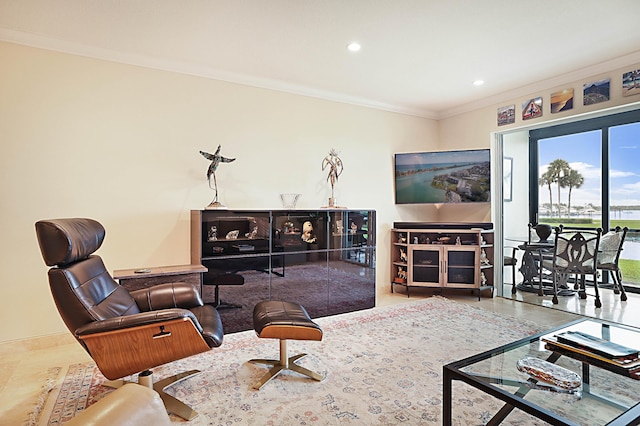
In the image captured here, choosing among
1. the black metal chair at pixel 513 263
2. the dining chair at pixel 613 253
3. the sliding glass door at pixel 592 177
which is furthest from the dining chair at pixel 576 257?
the sliding glass door at pixel 592 177

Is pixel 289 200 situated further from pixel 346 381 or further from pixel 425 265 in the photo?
pixel 346 381

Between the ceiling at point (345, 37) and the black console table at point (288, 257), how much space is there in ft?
A: 5.05

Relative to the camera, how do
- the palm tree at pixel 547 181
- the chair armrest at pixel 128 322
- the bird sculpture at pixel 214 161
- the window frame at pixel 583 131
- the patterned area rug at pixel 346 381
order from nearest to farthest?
the chair armrest at pixel 128 322
the patterned area rug at pixel 346 381
the bird sculpture at pixel 214 161
the window frame at pixel 583 131
the palm tree at pixel 547 181

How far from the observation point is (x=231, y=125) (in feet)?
13.0

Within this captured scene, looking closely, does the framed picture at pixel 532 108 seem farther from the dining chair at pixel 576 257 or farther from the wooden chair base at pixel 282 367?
the wooden chair base at pixel 282 367

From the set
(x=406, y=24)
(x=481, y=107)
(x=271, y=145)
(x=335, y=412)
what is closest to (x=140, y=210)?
(x=271, y=145)

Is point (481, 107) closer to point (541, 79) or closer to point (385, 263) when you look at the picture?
point (541, 79)

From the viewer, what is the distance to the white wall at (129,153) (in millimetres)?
3016

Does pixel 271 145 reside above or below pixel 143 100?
below

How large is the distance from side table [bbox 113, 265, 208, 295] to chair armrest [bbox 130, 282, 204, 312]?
475 mm

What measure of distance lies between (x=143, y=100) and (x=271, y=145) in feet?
4.59

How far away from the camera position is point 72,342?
316 centimetres

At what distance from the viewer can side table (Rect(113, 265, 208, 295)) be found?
3.06 metres

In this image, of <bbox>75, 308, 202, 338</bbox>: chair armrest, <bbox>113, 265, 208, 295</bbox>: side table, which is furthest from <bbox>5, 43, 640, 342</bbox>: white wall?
<bbox>75, 308, 202, 338</bbox>: chair armrest
